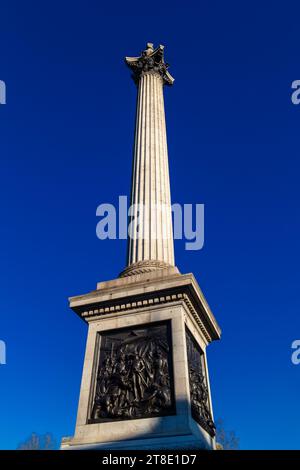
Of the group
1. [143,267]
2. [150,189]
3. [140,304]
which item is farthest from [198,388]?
[150,189]

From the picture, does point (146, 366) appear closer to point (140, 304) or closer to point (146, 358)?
point (146, 358)

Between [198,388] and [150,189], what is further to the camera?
[150,189]

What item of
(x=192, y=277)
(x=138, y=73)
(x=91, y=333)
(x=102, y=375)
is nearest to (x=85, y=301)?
(x=91, y=333)

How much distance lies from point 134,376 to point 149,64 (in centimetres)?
1613

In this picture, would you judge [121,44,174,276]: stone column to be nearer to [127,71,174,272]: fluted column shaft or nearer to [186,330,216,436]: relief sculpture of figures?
[127,71,174,272]: fluted column shaft

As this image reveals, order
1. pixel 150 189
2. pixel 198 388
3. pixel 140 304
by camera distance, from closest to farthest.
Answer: pixel 198 388, pixel 140 304, pixel 150 189

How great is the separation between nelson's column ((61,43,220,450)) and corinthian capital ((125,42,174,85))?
34.5 feet

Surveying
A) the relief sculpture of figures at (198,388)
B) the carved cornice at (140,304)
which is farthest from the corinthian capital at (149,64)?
the relief sculpture of figures at (198,388)

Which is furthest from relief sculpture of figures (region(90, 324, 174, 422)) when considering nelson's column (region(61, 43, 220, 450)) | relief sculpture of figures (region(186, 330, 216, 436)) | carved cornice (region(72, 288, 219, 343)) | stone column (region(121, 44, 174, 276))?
stone column (region(121, 44, 174, 276))

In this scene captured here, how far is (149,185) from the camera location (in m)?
16.1

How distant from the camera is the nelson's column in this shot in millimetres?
10016

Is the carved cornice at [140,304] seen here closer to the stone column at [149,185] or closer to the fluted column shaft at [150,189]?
the stone column at [149,185]

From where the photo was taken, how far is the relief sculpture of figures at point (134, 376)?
34.2ft
